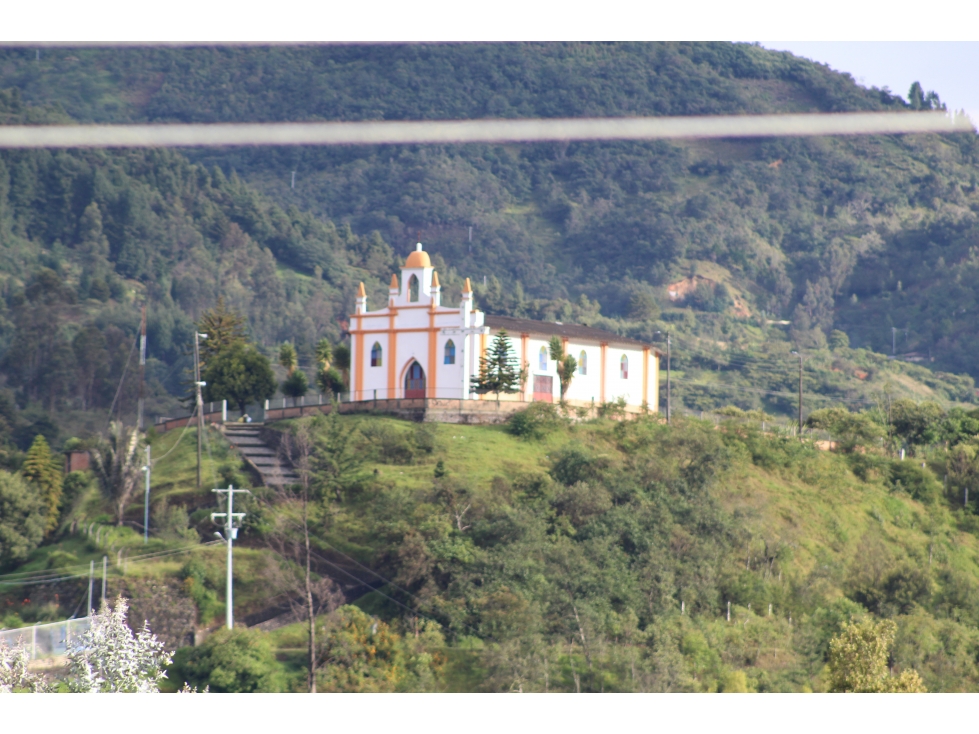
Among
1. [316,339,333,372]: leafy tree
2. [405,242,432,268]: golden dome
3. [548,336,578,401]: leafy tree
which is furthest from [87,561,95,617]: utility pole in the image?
[548,336,578,401]: leafy tree

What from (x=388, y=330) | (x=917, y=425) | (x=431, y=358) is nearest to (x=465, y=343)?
(x=431, y=358)

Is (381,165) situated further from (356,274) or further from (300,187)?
(356,274)

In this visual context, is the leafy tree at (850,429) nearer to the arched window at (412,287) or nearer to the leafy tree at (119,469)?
the arched window at (412,287)

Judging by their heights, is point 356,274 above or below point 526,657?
above

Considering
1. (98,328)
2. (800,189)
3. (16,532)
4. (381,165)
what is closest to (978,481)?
(16,532)

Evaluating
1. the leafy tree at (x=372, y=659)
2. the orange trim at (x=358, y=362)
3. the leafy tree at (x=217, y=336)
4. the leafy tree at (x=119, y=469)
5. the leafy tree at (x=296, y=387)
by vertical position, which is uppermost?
the leafy tree at (x=217, y=336)

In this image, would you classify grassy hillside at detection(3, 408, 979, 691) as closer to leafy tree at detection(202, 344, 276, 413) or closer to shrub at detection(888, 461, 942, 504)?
shrub at detection(888, 461, 942, 504)

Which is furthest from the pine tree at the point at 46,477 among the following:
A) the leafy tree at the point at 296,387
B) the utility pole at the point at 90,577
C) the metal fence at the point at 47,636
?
the metal fence at the point at 47,636
